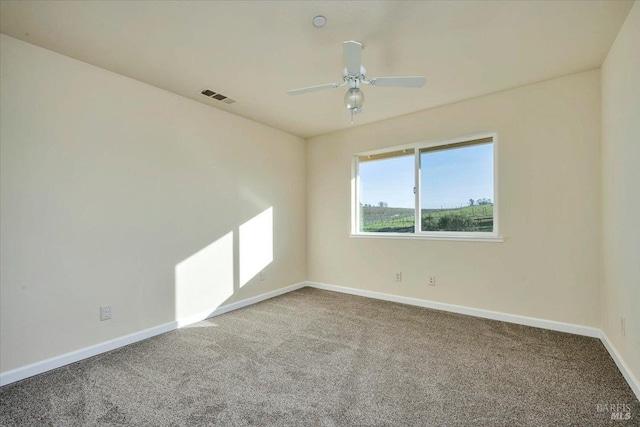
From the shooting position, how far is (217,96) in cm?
313

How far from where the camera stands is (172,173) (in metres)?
3.03

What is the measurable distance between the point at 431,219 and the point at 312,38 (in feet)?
8.57

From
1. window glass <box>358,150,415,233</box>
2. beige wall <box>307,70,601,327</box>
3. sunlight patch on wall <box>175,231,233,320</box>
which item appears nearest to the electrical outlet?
sunlight patch on wall <box>175,231,233,320</box>

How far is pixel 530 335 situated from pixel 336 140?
337 cm

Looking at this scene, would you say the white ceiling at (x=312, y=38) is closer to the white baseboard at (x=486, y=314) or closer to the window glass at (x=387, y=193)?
the window glass at (x=387, y=193)

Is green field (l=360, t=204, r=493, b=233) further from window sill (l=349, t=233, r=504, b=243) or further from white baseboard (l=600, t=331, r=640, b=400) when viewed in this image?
white baseboard (l=600, t=331, r=640, b=400)

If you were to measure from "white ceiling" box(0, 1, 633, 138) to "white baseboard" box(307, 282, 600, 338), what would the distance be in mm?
2418

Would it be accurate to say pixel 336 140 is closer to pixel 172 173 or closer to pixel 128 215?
pixel 172 173

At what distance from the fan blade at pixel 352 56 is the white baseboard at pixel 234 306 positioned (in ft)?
9.57

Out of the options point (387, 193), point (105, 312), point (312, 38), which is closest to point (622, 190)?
point (387, 193)

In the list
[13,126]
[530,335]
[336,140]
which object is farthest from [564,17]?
[13,126]

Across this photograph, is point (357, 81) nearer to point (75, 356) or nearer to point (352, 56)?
point (352, 56)

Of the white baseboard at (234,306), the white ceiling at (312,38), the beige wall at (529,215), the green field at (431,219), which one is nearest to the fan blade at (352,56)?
the white ceiling at (312,38)

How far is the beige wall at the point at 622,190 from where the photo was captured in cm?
185
